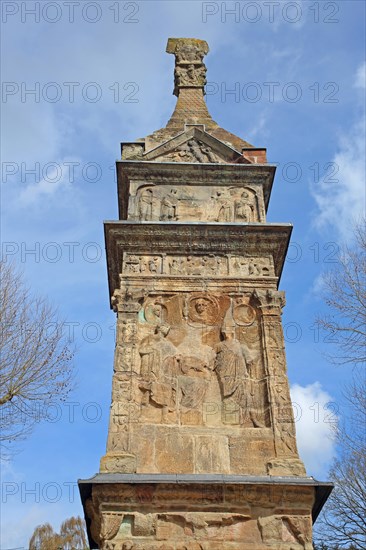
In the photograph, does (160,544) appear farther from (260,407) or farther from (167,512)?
(260,407)

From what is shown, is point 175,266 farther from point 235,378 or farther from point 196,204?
point 235,378

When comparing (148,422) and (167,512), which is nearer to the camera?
(167,512)

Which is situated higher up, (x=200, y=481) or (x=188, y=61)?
(x=188, y=61)

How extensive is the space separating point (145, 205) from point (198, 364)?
3277mm

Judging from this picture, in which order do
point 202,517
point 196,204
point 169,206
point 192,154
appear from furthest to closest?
1. point 192,154
2. point 196,204
3. point 169,206
4. point 202,517

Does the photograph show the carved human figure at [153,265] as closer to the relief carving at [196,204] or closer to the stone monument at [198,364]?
the stone monument at [198,364]

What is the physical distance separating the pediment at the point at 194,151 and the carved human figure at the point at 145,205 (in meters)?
0.75

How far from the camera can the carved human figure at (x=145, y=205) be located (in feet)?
36.3

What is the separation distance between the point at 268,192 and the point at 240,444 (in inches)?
205

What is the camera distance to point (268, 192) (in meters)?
12.0

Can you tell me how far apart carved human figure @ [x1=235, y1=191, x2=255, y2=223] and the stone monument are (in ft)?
0.08

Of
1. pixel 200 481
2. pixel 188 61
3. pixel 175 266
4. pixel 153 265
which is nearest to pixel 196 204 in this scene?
pixel 175 266

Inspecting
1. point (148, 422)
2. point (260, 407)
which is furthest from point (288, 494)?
point (148, 422)

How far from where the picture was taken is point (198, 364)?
31.0 ft
